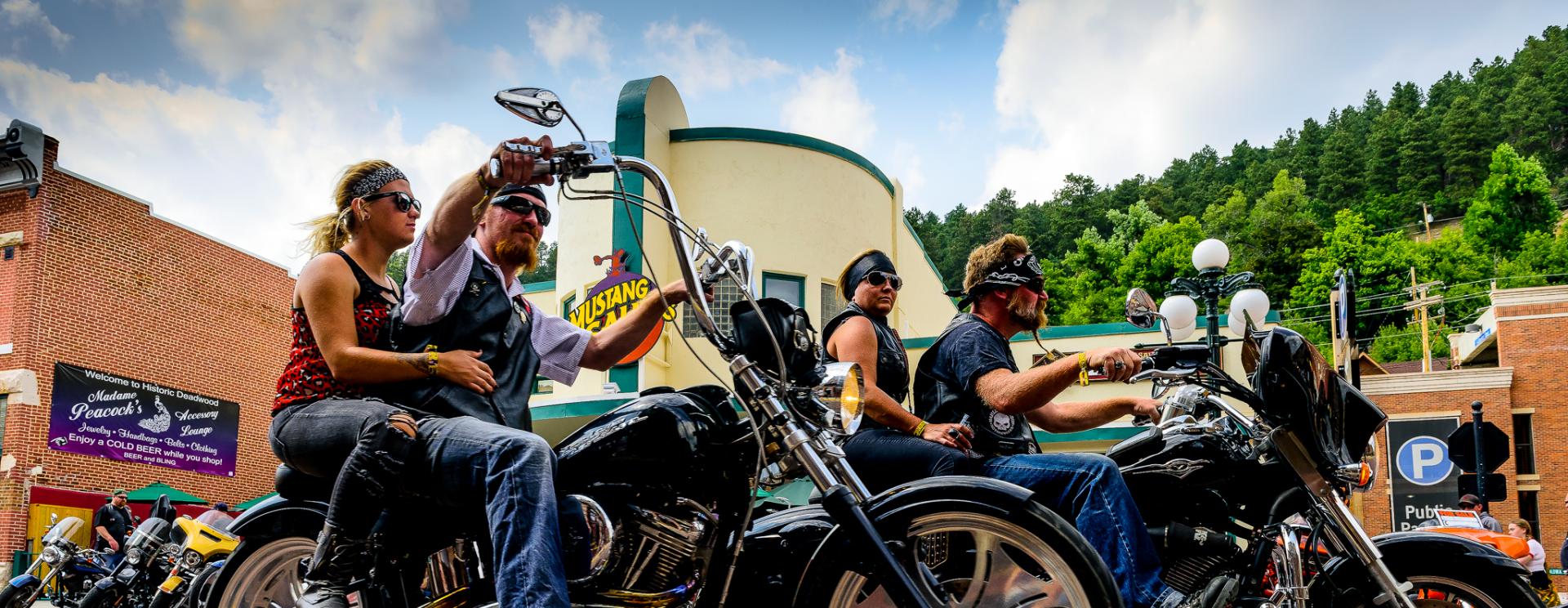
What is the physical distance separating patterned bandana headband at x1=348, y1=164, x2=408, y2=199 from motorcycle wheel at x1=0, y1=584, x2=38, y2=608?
8.79 metres

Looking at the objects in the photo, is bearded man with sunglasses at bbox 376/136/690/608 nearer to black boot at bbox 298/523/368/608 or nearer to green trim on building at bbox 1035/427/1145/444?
black boot at bbox 298/523/368/608

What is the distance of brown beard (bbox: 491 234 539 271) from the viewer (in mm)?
3900

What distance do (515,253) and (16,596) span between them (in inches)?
369

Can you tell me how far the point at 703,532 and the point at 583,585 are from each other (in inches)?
15.0

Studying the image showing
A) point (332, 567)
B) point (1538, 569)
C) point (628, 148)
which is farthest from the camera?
point (628, 148)

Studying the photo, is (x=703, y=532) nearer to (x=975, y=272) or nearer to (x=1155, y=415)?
(x=975, y=272)

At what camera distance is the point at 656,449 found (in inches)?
127

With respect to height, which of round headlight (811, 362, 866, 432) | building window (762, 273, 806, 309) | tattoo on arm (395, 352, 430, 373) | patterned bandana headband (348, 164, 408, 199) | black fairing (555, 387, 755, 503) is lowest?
black fairing (555, 387, 755, 503)

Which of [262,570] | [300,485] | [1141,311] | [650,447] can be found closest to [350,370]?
[300,485]

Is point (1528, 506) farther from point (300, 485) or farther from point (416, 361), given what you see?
point (416, 361)

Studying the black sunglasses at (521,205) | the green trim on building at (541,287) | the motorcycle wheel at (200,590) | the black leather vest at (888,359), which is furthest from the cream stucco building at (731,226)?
the black sunglasses at (521,205)

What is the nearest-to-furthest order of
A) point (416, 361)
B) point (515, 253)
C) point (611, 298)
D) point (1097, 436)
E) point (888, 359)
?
point (416, 361)
point (515, 253)
point (888, 359)
point (611, 298)
point (1097, 436)


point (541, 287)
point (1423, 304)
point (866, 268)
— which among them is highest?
Result: point (1423, 304)

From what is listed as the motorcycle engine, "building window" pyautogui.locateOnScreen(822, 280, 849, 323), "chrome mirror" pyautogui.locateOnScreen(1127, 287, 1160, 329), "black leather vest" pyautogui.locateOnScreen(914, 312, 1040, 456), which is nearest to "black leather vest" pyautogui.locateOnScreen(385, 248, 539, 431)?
the motorcycle engine
